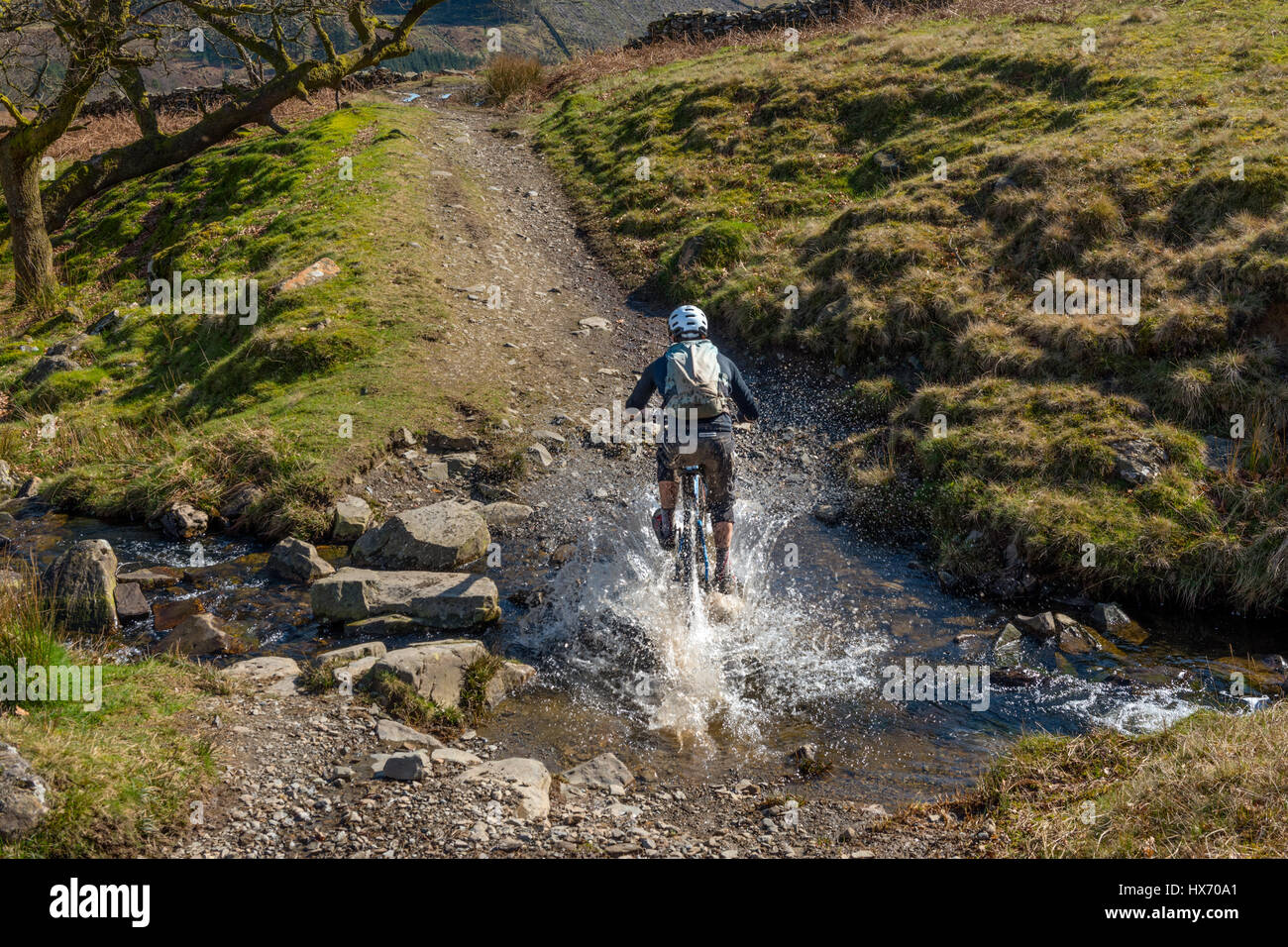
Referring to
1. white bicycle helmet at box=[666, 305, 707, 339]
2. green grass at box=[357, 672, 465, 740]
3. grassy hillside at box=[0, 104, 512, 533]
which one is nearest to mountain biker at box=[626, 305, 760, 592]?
white bicycle helmet at box=[666, 305, 707, 339]

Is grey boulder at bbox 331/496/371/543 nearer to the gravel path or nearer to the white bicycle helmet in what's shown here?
the gravel path

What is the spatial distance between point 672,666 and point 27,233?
21.7 metres

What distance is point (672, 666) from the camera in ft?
27.7

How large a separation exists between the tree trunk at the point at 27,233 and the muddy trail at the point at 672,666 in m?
12.2

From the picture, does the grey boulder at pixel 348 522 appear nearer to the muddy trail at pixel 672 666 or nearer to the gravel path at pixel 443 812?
the muddy trail at pixel 672 666

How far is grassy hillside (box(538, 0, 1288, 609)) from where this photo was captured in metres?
10.2

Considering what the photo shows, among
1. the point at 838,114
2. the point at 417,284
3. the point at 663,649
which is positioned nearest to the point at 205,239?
the point at 417,284

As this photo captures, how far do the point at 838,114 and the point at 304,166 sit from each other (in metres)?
15.0

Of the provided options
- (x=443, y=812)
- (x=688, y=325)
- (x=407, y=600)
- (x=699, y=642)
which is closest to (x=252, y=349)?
(x=407, y=600)

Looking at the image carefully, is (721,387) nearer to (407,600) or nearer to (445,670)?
(445,670)

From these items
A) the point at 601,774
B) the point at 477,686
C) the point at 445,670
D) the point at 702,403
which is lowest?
the point at 601,774

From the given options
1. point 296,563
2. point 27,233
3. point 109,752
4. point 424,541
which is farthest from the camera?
point 27,233

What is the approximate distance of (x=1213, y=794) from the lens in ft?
17.3

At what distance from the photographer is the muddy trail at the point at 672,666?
19.7ft
